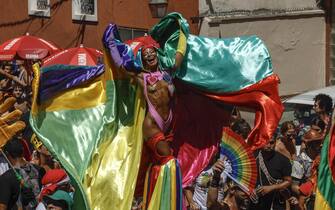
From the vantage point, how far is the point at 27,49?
14828 mm

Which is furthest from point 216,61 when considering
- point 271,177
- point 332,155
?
point 271,177

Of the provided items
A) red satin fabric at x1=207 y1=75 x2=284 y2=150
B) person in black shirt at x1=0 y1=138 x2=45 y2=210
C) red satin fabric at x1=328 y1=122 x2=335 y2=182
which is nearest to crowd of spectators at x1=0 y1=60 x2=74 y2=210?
person in black shirt at x1=0 y1=138 x2=45 y2=210

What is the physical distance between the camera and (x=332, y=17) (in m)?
21.4

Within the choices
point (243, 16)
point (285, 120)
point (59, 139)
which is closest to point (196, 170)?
point (59, 139)

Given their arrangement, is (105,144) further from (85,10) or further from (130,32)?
(130,32)

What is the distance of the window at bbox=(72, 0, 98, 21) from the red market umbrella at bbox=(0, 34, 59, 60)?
4646 millimetres

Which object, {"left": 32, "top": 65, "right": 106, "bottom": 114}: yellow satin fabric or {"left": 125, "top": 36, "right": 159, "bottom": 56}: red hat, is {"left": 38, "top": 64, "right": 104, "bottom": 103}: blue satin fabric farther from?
{"left": 125, "top": 36, "right": 159, "bottom": 56}: red hat

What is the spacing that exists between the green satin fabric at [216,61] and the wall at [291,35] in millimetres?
11258

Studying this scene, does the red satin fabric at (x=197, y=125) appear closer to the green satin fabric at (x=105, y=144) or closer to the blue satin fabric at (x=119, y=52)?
the green satin fabric at (x=105, y=144)

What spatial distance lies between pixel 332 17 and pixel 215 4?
7.90 ft

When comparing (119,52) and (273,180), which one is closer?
(119,52)

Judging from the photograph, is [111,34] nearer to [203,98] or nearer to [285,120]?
[203,98]

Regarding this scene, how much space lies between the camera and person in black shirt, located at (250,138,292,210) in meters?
11.2

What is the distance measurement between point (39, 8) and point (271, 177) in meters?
8.87
